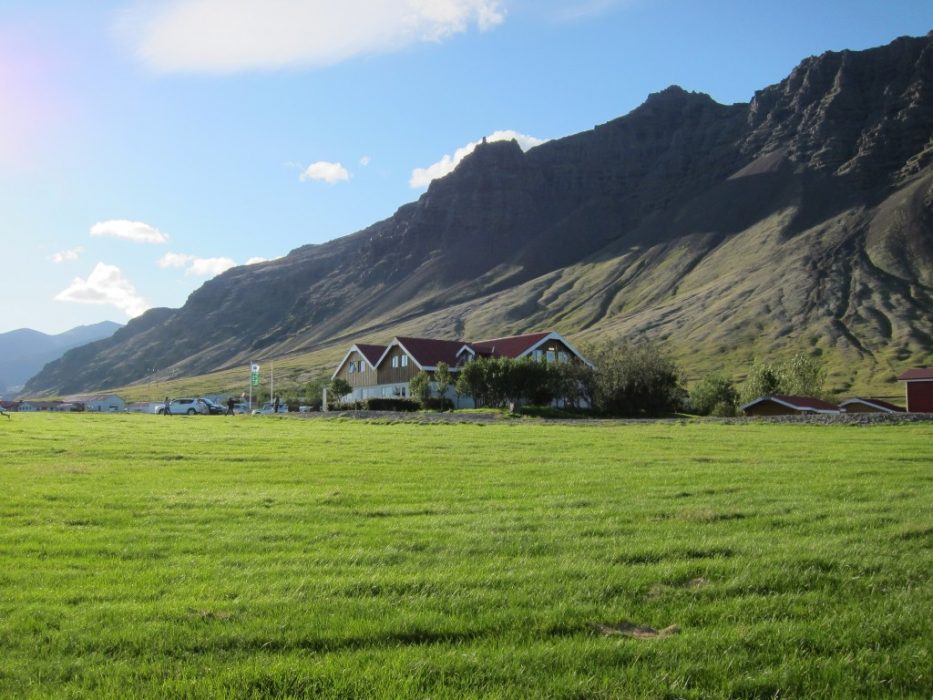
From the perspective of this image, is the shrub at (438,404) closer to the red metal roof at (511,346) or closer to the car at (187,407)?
the red metal roof at (511,346)

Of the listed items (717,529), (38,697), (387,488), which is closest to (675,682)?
(38,697)

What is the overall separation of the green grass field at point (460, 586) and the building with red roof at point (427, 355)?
62133 mm

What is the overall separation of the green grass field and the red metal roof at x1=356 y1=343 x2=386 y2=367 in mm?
77692

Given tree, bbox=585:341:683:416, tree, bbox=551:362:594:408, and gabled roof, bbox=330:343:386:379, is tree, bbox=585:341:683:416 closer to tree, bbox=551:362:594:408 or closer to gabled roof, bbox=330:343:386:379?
tree, bbox=551:362:594:408

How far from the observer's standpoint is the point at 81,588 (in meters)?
7.57

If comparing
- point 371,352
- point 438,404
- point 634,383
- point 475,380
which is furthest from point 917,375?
point 371,352

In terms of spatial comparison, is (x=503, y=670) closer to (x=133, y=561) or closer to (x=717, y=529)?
(x=133, y=561)

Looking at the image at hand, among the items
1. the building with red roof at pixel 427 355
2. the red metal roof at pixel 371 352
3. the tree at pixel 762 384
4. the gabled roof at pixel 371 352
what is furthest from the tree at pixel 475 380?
the tree at pixel 762 384

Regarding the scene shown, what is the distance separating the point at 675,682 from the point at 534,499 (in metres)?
7.61

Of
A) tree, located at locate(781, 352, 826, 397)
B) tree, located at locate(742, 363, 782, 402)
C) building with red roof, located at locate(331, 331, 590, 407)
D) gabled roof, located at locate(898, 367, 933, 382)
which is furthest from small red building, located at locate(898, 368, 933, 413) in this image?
building with red roof, located at locate(331, 331, 590, 407)

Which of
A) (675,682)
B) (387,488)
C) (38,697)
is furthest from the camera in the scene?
(387,488)

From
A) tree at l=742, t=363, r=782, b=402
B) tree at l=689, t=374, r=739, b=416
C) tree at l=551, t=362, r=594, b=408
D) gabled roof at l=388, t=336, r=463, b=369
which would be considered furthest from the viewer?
tree at l=742, t=363, r=782, b=402

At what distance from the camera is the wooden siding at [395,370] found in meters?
84.8

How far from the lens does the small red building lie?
78.2 meters
